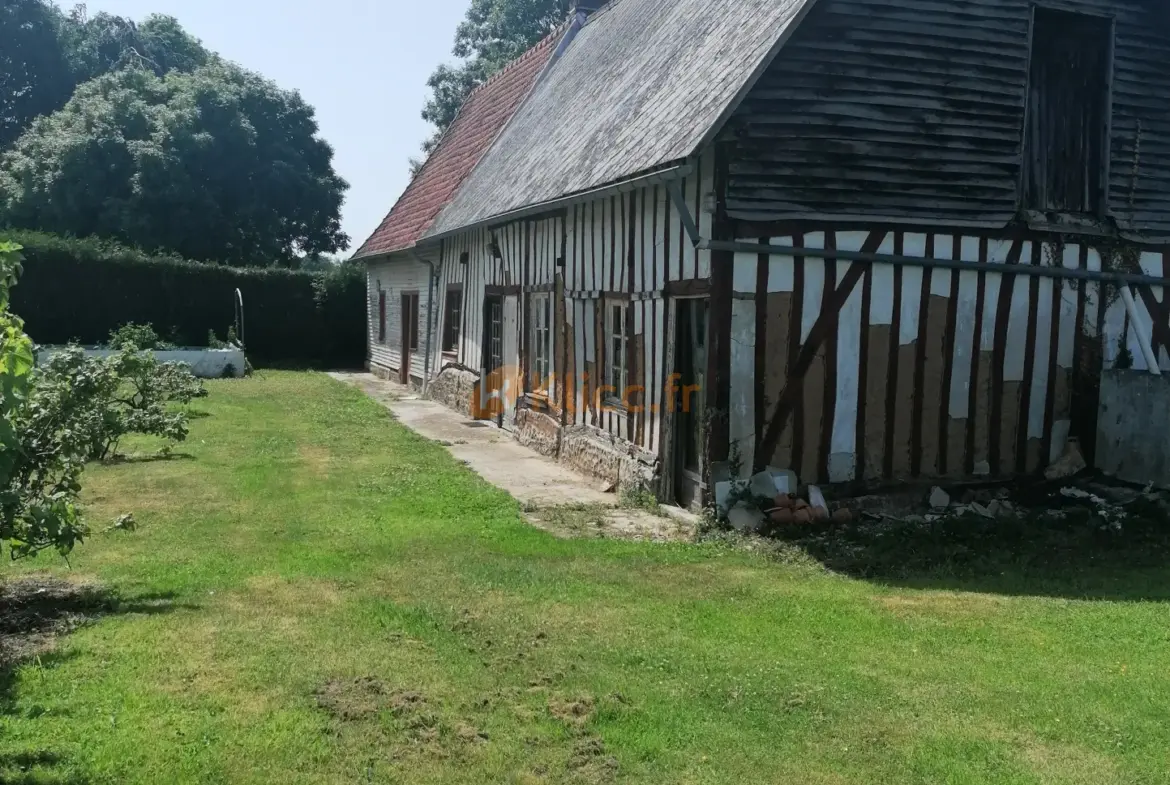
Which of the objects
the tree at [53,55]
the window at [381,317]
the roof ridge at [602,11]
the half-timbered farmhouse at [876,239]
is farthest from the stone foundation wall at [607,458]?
the tree at [53,55]

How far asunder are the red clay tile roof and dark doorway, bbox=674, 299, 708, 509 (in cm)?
1109

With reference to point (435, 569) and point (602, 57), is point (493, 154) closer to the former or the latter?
point (602, 57)

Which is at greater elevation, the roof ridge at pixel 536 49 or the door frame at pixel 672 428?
the roof ridge at pixel 536 49

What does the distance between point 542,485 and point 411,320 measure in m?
12.4

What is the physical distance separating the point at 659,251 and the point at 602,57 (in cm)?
753

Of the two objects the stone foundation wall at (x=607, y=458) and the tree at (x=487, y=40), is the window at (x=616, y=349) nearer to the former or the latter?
the stone foundation wall at (x=607, y=458)

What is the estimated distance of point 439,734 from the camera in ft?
14.0

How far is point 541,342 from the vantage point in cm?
1375

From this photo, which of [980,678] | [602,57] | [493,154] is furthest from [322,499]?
[493,154]

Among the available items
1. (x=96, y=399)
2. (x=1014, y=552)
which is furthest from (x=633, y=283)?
(x=96, y=399)

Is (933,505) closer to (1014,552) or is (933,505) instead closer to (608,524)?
(1014,552)

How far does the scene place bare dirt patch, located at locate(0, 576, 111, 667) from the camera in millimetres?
5254

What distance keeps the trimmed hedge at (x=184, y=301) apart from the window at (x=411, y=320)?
6.20 metres

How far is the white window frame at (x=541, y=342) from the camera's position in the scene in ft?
43.5
